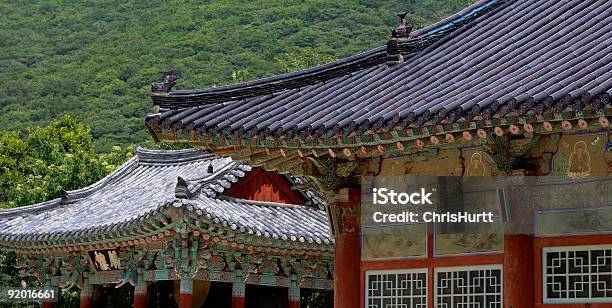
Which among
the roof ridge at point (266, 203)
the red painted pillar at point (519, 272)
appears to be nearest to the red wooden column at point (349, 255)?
the red painted pillar at point (519, 272)

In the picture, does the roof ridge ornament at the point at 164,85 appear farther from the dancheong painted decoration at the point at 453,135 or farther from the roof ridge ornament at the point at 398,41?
the roof ridge ornament at the point at 398,41

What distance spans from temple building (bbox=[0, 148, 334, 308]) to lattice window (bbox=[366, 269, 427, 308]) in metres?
6.72

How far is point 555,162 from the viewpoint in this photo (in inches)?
440

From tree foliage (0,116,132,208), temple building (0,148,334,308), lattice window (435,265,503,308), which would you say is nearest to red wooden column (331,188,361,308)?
lattice window (435,265,503,308)

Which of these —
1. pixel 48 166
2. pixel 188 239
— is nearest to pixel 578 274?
pixel 188 239

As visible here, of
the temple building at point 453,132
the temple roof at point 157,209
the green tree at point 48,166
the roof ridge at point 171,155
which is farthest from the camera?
the green tree at point 48,166

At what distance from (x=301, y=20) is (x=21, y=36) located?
55.5 feet

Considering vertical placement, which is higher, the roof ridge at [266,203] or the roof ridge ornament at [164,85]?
the roof ridge ornament at [164,85]

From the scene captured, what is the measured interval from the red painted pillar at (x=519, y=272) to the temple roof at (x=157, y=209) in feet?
28.1

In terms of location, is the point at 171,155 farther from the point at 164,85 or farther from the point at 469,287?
the point at 469,287

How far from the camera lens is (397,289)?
498 inches

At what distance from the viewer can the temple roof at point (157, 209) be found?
19.8 metres

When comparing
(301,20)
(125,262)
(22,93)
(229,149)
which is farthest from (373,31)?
(229,149)

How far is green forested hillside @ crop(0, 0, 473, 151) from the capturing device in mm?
56625
